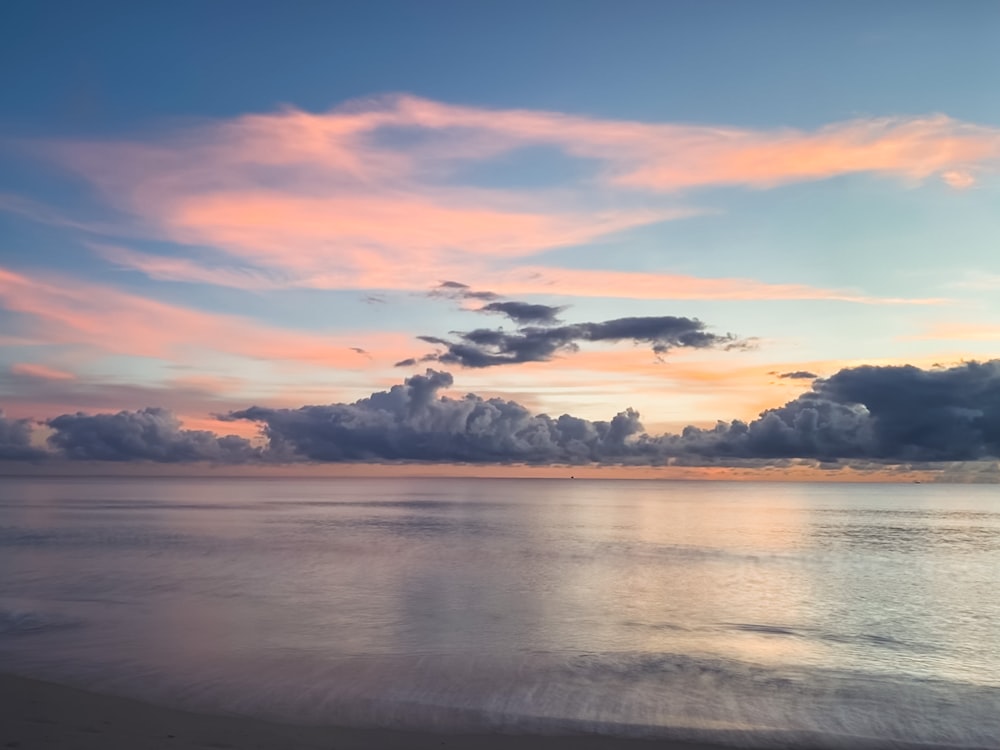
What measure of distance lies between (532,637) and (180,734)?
42.4 feet

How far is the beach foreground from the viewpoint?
12070mm

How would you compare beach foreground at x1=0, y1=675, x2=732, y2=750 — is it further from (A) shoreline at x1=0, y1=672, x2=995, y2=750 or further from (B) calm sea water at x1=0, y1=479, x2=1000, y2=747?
(B) calm sea water at x1=0, y1=479, x2=1000, y2=747

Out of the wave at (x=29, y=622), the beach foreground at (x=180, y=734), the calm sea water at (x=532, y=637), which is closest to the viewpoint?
the beach foreground at (x=180, y=734)

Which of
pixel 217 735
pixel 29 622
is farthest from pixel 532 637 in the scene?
pixel 29 622

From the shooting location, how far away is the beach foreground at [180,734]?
1207 centimetres

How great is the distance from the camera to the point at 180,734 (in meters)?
12.7

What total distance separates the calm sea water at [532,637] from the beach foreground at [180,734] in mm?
1000

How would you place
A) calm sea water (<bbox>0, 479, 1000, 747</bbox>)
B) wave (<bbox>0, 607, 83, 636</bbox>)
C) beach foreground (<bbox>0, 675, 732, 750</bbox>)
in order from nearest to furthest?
beach foreground (<bbox>0, 675, 732, 750</bbox>), calm sea water (<bbox>0, 479, 1000, 747</bbox>), wave (<bbox>0, 607, 83, 636</bbox>)

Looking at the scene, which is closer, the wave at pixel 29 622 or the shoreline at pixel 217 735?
the shoreline at pixel 217 735

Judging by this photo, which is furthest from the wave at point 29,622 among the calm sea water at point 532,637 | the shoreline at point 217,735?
the shoreline at point 217,735

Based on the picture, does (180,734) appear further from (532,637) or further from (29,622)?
(29,622)

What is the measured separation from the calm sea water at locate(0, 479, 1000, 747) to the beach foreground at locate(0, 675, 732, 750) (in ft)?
3.28

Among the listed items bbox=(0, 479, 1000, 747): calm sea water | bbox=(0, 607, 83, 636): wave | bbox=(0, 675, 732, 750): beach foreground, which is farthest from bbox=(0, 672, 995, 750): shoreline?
bbox=(0, 607, 83, 636): wave

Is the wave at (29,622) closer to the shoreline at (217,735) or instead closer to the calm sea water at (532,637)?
the calm sea water at (532,637)
